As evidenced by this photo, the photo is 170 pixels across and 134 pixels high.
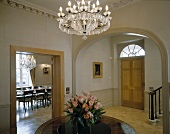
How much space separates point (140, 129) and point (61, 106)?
2.32m

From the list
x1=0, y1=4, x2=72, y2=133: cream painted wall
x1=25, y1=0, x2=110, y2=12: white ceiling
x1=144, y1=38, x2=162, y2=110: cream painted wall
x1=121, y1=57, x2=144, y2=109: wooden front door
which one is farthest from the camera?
x1=121, y1=57, x2=144, y2=109: wooden front door

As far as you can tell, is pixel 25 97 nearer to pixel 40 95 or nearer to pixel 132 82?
pixel 40 95

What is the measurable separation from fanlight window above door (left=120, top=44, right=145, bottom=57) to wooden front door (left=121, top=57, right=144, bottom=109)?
8.8 inches

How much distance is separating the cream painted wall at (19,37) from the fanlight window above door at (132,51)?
11.6 feet

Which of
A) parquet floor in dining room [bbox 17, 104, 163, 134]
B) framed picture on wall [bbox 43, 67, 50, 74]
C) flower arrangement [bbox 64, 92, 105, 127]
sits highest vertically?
framed picture on wall [bbox 43, 67, 50, 74]

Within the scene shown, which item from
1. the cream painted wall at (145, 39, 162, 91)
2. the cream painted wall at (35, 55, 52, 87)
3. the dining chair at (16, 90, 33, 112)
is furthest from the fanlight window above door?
the cream painted wall at (35, 55, 52, 87)

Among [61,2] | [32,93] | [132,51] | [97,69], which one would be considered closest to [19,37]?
[61,2]

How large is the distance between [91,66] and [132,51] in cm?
210

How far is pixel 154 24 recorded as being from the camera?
297 centimetres

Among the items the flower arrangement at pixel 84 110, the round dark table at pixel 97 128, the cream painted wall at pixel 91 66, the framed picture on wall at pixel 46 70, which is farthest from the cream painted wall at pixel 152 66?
the framed picture on wall at pixel 46 70

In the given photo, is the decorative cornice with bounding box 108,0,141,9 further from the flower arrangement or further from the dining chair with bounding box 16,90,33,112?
the dining chair with bounding box 16,90,33,112

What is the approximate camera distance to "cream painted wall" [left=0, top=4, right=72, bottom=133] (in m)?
3.17

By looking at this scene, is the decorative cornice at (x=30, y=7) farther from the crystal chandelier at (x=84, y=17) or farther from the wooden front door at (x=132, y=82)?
the wooden front door at (x=132, y=82)

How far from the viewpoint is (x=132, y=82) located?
21.7ft
